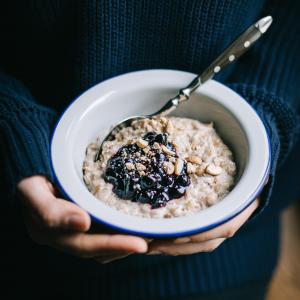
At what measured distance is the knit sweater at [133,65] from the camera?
0.84 metres

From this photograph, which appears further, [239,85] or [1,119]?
[239,85]

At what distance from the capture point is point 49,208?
68 centimetres

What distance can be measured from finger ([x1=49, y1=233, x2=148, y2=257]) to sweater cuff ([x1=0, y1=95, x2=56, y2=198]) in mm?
102

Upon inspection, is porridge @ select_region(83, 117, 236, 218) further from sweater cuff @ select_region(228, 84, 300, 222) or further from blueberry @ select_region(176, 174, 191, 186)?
sweater cuff @ select_region(228, 84, 300, 222)

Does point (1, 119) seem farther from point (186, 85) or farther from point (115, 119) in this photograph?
point (186, 85)

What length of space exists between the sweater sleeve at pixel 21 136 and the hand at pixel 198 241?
0.21 m

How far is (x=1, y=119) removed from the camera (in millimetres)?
829

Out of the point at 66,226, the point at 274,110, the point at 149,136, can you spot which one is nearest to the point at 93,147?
the point at 149,136

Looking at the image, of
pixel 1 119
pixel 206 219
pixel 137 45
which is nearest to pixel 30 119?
pixel 1 119

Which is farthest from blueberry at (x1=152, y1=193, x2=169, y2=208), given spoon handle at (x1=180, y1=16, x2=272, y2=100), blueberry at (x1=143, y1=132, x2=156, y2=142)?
spoon handle at (x1=180, y1=16, x2=272, y2=100)

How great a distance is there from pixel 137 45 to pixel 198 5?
0.46ft

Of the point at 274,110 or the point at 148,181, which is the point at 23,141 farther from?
the point at 274,110

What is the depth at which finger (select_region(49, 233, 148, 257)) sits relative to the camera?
0.66m

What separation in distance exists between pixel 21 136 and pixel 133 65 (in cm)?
28
